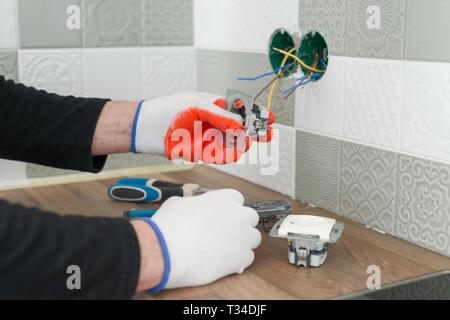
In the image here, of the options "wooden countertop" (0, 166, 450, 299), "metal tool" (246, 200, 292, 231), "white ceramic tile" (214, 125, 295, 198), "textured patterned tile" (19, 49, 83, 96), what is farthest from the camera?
"textured patterned tile" (19, 49, 83, 96)

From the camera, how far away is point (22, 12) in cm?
128

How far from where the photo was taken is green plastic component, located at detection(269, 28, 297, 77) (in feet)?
3.77

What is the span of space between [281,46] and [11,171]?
62cm

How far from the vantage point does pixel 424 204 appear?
915mm

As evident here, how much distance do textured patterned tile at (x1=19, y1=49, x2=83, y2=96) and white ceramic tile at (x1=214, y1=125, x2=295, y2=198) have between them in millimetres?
405

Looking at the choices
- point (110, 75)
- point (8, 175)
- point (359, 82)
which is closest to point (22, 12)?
point (110, 75)

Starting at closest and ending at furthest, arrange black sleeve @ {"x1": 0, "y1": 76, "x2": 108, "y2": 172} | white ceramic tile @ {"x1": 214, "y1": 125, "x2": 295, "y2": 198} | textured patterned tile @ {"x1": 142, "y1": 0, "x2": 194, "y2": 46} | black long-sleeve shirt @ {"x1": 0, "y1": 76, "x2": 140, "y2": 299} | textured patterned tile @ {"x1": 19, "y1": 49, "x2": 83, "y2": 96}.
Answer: black long-sleeve shirt @ {"x1": 0, "y1": 76, "x2": 140, "y2": 299}
black sleeve @ {"x1": 0, "y1": 76, "x2": 108, "y2": 172}
white ceramic tile @ {"x1": 214, "y1": 125, "x2": 295, "y2": 198}
textured patterned tile @ {"x1": 19, "y1": 49, "x2": 83, "y2": 96}
textured patterned tile @ {"x1": 142, "y1": 0, "x2": 194, "y2": 46}

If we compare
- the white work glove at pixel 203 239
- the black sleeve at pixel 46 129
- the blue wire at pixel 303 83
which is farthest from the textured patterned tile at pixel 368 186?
the black sleeve at pixel 46 129

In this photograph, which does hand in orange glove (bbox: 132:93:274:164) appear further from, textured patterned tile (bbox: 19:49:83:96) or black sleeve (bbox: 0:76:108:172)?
textured patterned tile (bbox: 19:49:83:96)

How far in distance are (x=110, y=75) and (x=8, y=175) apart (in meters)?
0.31

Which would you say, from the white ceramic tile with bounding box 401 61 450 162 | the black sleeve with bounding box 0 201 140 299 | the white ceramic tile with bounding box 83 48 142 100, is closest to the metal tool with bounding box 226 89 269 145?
the white ceramic tile with bounding box 401 61 450 162

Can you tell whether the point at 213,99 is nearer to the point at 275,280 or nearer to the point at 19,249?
the point at 275,280

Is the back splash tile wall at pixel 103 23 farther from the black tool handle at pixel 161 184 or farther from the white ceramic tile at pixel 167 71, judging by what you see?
the black tool handle at pixel 161 184

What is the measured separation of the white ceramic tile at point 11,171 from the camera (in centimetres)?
131
